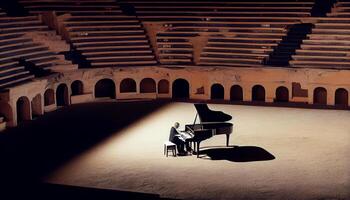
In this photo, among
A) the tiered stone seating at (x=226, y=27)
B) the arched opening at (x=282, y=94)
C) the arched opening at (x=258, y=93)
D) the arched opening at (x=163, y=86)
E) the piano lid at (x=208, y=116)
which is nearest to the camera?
the piano lid at (x=208, y=116)

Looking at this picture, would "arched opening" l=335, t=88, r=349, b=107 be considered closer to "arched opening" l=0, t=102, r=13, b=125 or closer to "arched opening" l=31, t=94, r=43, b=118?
"arched opening" l=31, t=94, r=43, b=118

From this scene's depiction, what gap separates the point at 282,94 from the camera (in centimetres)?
2547

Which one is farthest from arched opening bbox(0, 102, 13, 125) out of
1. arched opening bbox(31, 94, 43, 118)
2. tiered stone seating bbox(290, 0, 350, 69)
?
tiered stone seating bbox(290, 0, 350, 69)

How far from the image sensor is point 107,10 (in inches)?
1128

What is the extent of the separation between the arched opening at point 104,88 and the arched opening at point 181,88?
2.99m

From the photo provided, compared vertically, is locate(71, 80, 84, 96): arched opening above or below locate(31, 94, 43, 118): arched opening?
above

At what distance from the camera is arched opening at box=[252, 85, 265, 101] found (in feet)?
84.4

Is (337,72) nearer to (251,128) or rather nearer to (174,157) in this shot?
(251,128)

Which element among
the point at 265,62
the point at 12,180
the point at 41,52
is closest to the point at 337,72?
the point at 265,62

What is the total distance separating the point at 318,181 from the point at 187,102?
10870 millimetres

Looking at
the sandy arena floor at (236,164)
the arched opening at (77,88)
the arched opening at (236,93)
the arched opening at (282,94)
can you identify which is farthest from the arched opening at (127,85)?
the arched opening at (282,94)

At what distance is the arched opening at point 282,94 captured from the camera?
83.3 feet

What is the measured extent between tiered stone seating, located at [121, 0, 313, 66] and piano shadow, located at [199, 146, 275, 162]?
8244mm

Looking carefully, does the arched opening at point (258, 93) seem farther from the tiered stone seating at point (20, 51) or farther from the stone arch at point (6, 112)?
the stone arch at point (6, 112)
